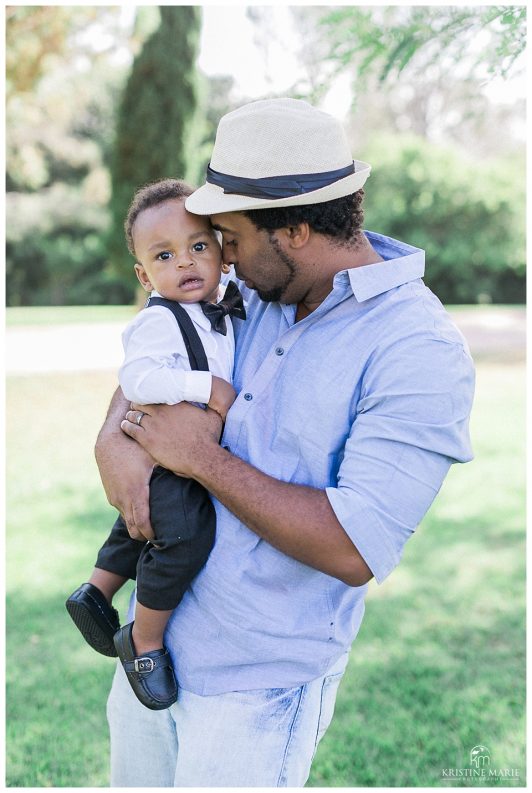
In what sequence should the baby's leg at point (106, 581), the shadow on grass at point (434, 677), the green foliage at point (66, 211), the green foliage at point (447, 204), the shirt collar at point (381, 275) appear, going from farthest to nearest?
1. the green foliage at point (66, 211)
2. the green foliage at point (447, 204)
3. the shadow on grass at point (434, 677)
4. the baby's leg at point (106, 581)
5. the shirt collar at point (381, 275)

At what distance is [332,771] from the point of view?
12.3ft

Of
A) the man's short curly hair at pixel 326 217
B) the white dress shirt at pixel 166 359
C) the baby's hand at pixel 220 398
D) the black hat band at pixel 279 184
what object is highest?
the black hat band at pixel 279 184

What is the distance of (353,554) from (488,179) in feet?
62.8

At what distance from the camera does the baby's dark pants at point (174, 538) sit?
211cm

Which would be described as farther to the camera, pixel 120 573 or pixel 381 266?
pixel 120 573

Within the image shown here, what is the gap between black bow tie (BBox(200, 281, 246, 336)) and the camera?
2307 millimetres

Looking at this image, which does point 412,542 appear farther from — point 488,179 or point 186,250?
point 488,179

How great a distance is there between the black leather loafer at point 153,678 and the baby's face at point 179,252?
98 cm

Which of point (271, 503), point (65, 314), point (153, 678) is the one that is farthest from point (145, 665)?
point (65, 314)

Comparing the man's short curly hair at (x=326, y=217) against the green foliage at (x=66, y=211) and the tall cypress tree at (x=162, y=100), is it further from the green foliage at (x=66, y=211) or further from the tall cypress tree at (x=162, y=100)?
the green foliage at (x=66, y=211)

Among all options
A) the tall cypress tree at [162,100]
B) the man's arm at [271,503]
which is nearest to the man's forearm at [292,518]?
the man's arm at [271,503]

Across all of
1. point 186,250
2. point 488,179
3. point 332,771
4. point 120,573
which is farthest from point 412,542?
point 488,179

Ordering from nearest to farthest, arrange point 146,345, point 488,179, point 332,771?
1. point 146,345
2. point 332,771
3. point 488,179

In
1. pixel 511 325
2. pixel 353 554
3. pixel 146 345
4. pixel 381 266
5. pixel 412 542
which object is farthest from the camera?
pixel 511 325
